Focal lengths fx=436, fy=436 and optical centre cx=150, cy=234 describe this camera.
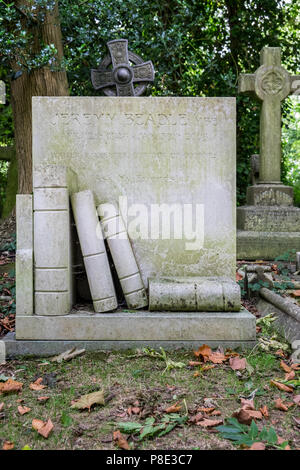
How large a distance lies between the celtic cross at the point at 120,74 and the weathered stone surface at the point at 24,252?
5.90 ft

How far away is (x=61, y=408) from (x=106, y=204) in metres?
1.62

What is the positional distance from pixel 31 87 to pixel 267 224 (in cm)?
398

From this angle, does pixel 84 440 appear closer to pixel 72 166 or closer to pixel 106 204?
pixel 106 204

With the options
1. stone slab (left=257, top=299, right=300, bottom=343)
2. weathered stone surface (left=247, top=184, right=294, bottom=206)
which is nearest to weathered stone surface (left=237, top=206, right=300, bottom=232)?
weathered stone surface (left=247, top=184, right=294, bottom=206)

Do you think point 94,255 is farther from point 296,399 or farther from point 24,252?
point 296,399

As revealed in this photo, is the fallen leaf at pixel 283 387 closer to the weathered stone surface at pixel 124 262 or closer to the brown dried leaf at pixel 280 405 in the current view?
the brown dried leaf at pixel 280 405

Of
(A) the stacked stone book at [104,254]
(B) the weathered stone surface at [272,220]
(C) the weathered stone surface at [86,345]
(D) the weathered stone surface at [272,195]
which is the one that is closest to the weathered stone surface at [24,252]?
(C) the weathered stone surface at [86,345]

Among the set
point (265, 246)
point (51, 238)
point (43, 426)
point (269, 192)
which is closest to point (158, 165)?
point (51, 238)

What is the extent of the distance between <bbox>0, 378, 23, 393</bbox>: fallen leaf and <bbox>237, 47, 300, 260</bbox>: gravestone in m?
4.23

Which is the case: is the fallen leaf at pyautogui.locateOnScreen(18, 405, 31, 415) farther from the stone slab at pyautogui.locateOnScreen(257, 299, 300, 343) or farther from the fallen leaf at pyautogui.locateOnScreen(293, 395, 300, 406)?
the stone slab at pyautogui.locateOnScreen(257, 299, 300, 343)

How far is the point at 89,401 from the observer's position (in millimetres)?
2363

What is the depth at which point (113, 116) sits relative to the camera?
354 centimetres

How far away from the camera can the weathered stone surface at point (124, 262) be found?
3.35 metres
